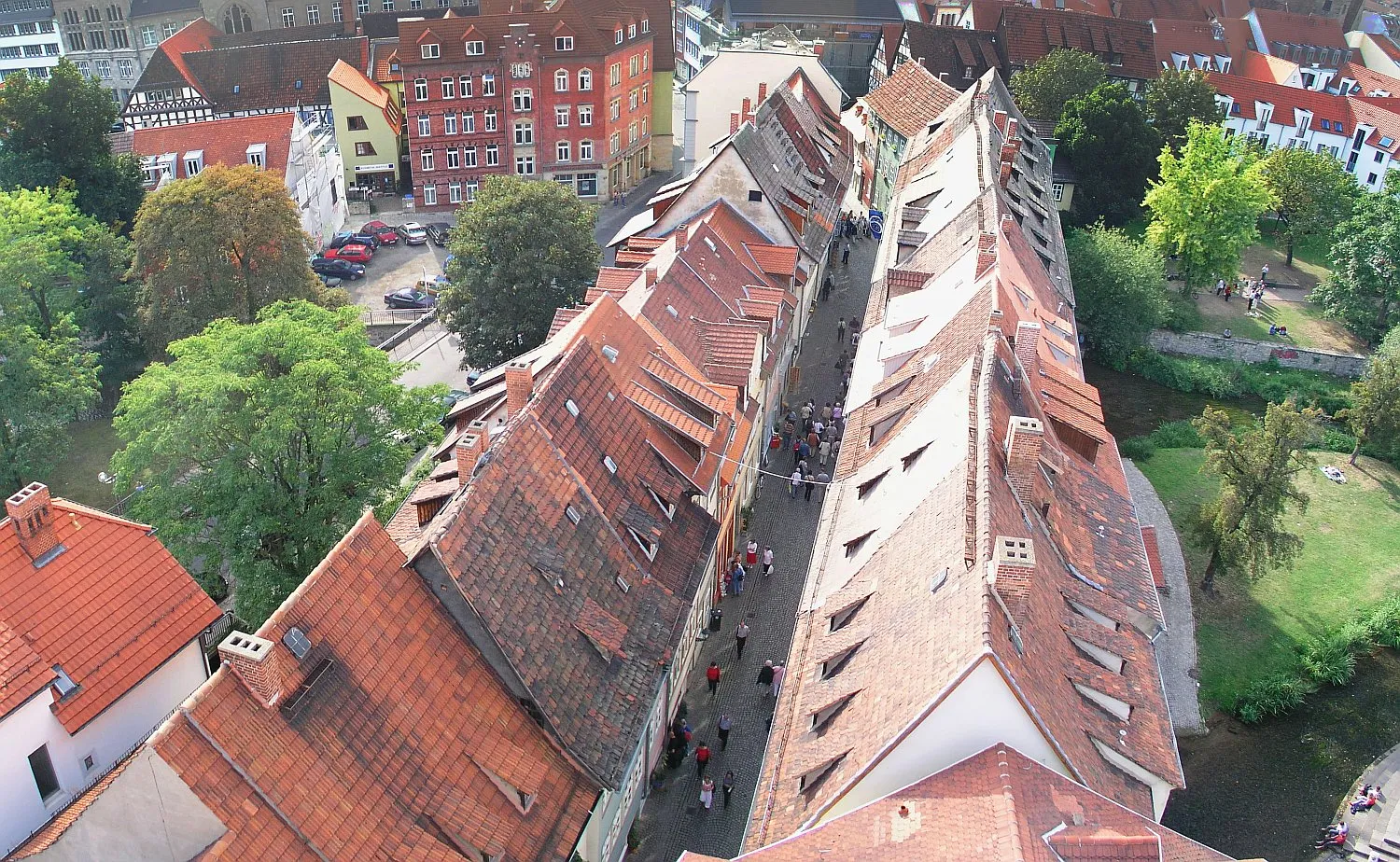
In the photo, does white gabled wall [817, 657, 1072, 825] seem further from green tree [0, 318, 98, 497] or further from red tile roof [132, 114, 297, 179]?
red tile roof [132, 114, 297, 179]

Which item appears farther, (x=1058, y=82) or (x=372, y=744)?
(x=1058, y=82)

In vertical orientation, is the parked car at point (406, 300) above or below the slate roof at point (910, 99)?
below

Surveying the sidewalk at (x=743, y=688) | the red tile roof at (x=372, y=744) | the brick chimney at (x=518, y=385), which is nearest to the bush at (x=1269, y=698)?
the sidewalk at (x=743, y=688)

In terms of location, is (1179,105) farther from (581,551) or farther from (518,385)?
(581,551)

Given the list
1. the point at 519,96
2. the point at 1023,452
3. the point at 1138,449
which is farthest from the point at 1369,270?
the point at 519,96

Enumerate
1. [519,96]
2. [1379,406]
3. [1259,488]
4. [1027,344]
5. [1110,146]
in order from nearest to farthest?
[1027,344]
[1259,488]
[1379,406]
[1110,146]
[519,96]

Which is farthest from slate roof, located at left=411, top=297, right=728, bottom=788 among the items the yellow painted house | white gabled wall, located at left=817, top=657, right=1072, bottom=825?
the yellow painted house

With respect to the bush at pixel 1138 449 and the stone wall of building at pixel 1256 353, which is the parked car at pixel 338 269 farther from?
the stone wall of building at pixel 1256 353

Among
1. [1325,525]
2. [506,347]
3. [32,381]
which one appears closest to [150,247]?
[32,381]
